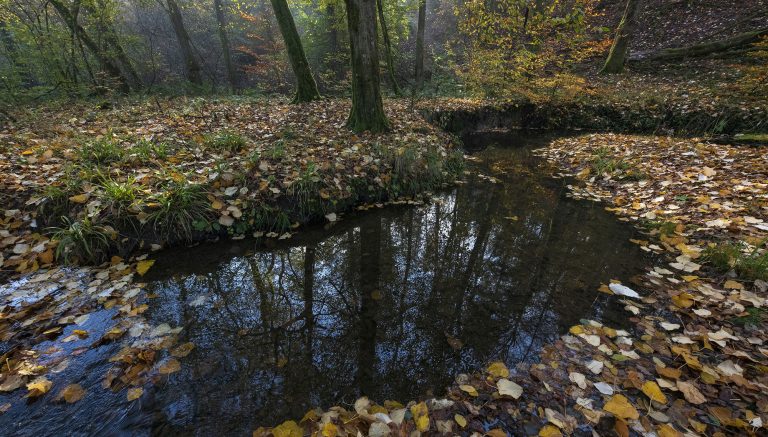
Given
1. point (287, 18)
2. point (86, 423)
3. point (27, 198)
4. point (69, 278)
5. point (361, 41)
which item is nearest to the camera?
point (86, 423)

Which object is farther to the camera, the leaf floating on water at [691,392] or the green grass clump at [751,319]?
the green grass clump at [751,319]

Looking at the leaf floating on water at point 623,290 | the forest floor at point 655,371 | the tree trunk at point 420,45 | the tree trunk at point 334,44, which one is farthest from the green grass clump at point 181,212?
the tree trunk at point 420,45

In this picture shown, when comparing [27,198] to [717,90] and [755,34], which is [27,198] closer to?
[717,90]

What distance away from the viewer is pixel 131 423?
182 centimetres

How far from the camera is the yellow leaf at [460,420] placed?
1706mm

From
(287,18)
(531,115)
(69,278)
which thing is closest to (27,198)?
(69,278)

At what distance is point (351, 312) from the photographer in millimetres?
2775

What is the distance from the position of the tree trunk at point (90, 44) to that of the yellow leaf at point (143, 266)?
8584 millimetres

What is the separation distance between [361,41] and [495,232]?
371cm

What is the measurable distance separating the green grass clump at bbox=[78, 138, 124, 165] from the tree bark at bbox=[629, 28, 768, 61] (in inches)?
598

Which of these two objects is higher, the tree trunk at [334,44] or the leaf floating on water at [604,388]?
the tree trunk at [334,44]

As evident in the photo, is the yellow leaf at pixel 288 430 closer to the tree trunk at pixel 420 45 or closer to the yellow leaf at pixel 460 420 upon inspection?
the yellow leaf at pixel 460 420

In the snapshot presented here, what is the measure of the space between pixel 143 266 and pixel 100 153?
199cm

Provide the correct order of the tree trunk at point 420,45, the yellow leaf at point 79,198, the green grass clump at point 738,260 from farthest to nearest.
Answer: the tree trunk at point 420,45, the yellow leaf at point 79,198, the green grass clump at point 738,260
